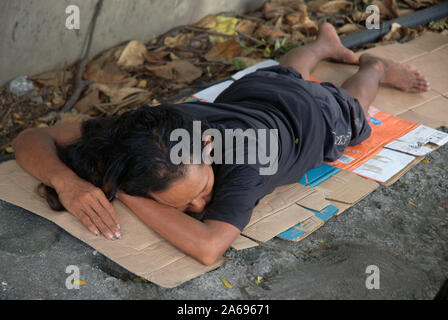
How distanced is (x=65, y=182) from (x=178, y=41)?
202 centimetres

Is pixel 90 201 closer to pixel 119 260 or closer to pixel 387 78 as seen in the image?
pixel 119 260

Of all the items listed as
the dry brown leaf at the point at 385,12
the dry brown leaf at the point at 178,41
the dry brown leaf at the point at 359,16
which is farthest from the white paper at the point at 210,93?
the dry brown leaf at the point at 385,12

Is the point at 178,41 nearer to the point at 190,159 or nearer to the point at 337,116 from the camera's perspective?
the point at 337,116

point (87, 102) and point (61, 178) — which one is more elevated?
point (61, 178)

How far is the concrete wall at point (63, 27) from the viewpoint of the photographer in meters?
2.66

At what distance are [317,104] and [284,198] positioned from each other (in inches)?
17.4

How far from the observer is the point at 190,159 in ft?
4.99

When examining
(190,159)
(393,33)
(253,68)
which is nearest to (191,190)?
(190,159)

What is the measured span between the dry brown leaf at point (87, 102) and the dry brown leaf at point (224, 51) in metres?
0.90

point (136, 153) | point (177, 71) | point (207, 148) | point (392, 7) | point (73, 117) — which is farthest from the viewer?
point (392, 7)

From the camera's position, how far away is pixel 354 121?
7.52 feet

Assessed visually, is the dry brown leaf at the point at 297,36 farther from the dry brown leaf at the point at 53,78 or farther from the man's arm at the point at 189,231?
the man's arm at the point at 189,231

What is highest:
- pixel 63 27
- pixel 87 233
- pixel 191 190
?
pixel 63 27

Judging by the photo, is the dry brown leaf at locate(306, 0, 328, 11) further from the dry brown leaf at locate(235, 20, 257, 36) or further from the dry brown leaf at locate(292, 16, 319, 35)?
the dry brown leaf at locate(235, 20, 257, 36)
